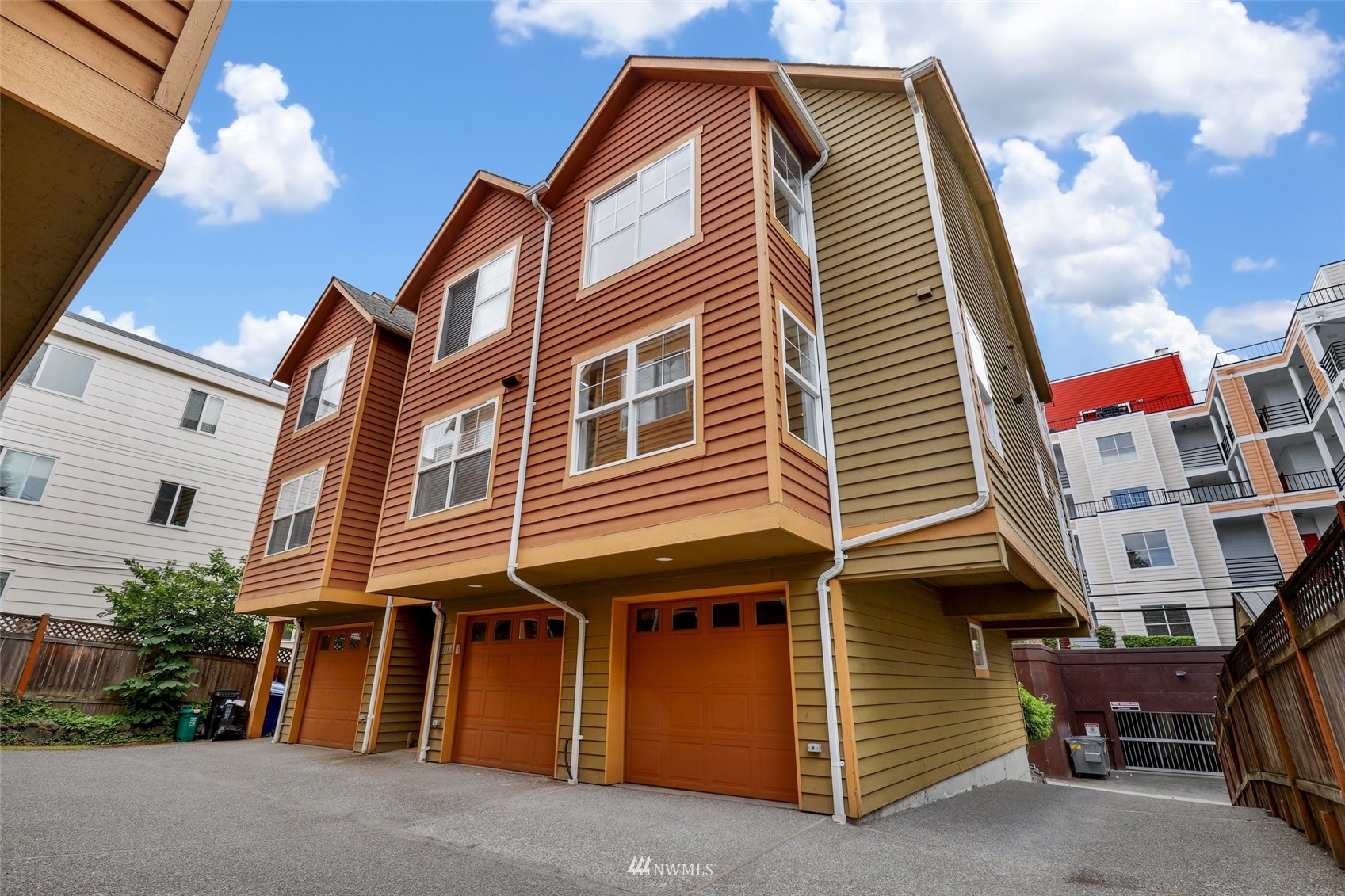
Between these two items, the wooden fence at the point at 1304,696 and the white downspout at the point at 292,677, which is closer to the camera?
the wooden fence at the point at 1304,696

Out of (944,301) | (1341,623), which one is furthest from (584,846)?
(944,301)

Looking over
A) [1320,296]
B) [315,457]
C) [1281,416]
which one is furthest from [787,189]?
[1281,416]

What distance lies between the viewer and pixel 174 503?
1738 cm

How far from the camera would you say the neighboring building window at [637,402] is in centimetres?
685

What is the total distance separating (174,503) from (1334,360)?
3934 cm

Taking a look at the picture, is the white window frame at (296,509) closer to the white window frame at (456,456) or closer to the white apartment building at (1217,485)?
the white window frame at (456,456)

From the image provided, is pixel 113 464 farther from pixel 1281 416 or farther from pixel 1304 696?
pixel 1281 416

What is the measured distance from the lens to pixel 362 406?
11.9 metres

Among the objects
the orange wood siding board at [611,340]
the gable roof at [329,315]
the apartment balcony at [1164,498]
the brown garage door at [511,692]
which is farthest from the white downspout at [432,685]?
the apartment balcony at [1164,498]

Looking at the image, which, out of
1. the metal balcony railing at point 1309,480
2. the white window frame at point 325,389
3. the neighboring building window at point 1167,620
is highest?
the metal balcony railing at point 1309,480

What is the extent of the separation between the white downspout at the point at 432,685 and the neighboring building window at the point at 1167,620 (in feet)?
102

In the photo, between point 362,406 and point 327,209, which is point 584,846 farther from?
point 327,209

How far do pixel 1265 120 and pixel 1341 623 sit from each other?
1166 inches

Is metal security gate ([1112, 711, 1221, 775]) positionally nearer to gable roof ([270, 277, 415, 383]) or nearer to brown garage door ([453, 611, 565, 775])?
brown garage door ([453, 611, 565, 775])
